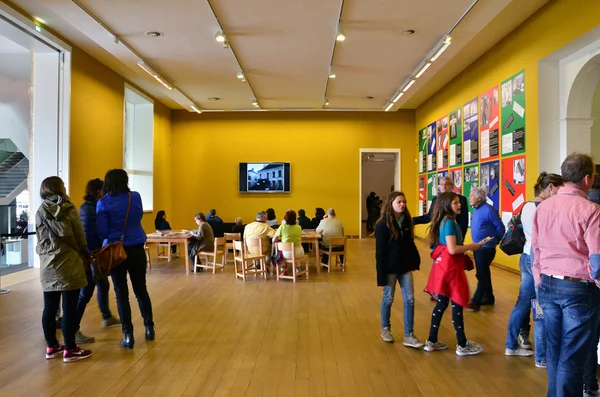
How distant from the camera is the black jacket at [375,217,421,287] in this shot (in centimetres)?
379

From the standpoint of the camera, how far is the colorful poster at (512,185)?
279 inches

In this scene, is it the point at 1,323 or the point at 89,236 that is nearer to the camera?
the point at 89,236

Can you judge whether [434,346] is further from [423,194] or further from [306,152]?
[306,152]

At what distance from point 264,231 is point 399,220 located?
374 cm

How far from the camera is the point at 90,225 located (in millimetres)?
3949

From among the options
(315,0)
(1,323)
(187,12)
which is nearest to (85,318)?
(1,323)

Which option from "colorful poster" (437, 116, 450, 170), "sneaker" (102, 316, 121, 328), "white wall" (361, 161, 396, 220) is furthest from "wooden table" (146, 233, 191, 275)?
"white wall" (361, 161, 396, 220)

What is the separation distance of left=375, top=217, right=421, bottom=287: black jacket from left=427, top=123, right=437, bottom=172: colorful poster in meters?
8.30

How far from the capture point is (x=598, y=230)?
7.05ft

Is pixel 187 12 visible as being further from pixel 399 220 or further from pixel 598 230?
pixel 598 230

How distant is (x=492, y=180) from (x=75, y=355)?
719cm

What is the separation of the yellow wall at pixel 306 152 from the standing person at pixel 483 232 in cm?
871

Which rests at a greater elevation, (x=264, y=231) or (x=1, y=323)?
(x=264, y=231)

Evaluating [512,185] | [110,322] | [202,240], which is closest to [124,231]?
[110,322]
